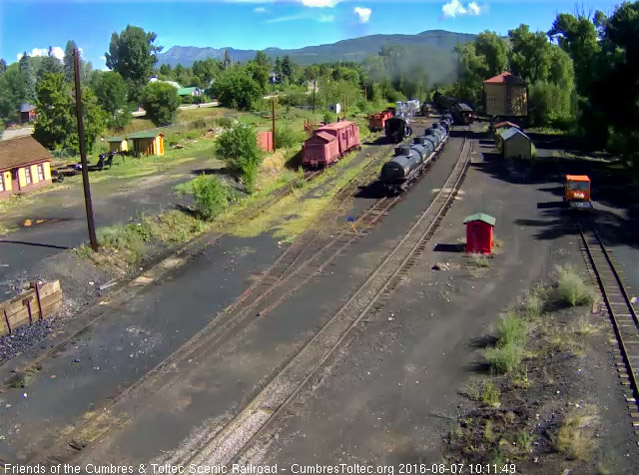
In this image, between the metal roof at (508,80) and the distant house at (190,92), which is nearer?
the metal roof at (508,80)

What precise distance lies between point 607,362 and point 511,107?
5407 cm

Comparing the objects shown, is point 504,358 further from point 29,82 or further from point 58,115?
point 29,82

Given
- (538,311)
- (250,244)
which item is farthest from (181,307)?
(538,311)

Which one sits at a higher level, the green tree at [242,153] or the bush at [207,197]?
the green tree at [242,153]

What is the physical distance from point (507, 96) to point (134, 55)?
52.7 meters

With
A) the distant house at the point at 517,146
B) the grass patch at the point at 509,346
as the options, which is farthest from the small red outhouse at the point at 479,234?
the distant house at the point at 517,146

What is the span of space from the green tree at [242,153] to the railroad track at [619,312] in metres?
16.3

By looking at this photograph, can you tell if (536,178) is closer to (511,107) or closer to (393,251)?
(393,251)

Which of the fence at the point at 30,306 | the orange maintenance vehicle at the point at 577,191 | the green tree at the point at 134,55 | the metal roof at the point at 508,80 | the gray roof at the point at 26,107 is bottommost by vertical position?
the fence at the point at 30,306

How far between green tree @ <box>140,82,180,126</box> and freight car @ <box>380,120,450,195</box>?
101 ft

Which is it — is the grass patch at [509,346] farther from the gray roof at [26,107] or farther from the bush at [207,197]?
the gray roof at [26,107]

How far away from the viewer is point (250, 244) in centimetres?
2320

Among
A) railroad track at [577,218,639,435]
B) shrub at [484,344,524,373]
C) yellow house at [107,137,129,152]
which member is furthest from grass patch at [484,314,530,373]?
yellow house at [107,137,129,152]

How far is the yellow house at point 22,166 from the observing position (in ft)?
95.1
